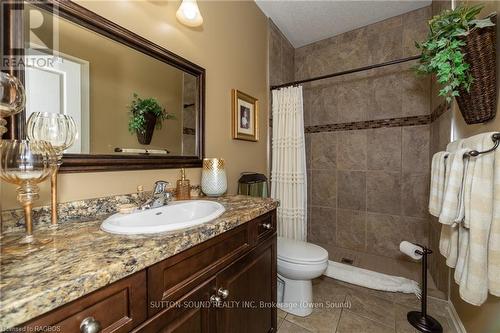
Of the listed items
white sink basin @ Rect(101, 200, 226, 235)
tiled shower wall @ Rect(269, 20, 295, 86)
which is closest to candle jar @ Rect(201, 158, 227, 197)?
white sink basin @ Rect(101, 200, 226, 235)

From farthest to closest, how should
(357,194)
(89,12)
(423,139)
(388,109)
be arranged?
(357,194) < (388,109) < (423,139) < (89,12)

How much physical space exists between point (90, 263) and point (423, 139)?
9.03 feet

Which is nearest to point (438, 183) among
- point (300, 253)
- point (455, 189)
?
point (455, 189)

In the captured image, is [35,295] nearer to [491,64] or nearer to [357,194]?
[491,64]

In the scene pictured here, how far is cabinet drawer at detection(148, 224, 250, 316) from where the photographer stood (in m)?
0.62

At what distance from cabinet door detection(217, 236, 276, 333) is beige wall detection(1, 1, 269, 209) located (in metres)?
0.63

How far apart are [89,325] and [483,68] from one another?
169cm

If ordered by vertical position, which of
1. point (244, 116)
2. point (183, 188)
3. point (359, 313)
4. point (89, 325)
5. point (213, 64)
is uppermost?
point (213, 64)

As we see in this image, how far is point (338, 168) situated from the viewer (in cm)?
264

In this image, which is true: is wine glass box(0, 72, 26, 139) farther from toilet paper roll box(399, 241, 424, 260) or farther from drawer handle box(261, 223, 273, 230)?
toilet paper roll box(399, 241, 424, 260)

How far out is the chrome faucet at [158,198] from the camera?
39.7 inches

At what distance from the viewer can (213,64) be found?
5.24 ft

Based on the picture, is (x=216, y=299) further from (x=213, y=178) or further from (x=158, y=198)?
(x=213, y=178)

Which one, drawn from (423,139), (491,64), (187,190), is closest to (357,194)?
(423,139)
